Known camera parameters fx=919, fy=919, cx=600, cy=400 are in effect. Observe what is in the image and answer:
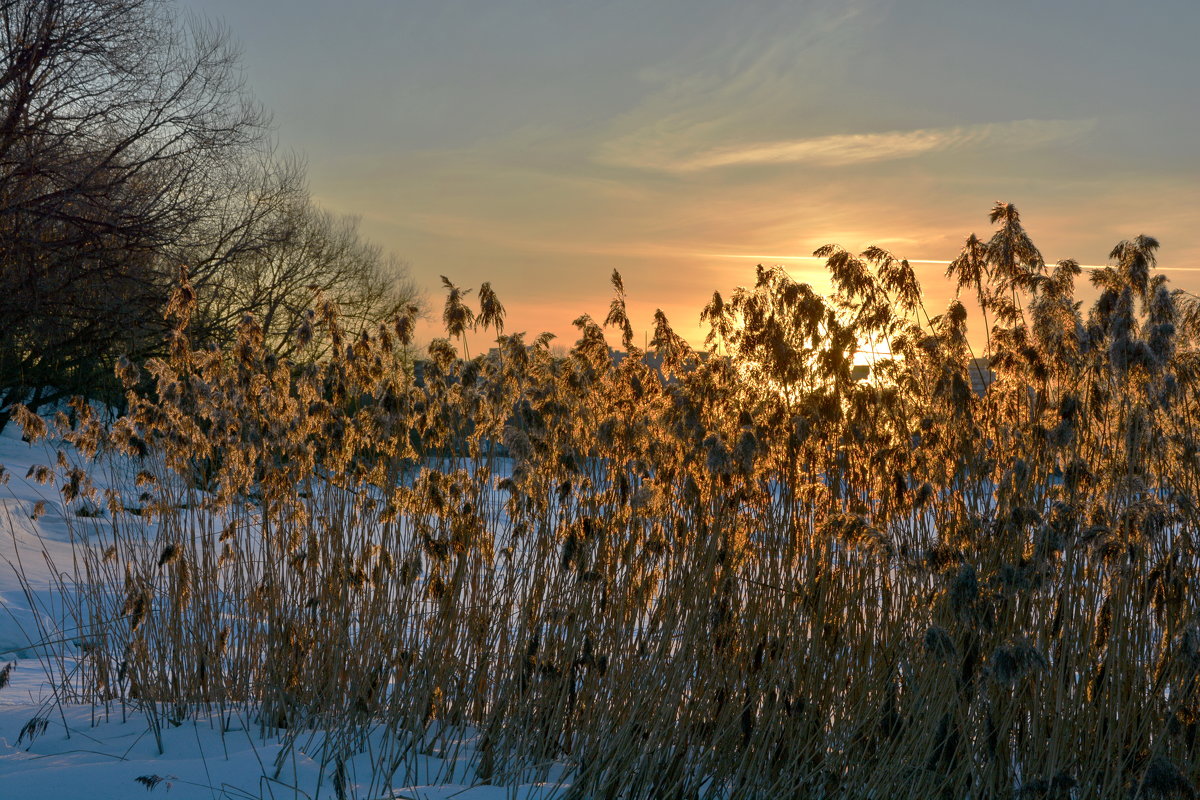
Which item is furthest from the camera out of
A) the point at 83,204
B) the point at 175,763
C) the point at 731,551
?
the point at 83,204

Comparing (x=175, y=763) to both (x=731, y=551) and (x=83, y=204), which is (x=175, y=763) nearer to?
(x=731, y=551)

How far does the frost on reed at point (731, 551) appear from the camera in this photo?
324 centimetres

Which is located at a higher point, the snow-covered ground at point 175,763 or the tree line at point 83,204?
the tree line at point 83,204

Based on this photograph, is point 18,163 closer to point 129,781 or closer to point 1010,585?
point 129,781

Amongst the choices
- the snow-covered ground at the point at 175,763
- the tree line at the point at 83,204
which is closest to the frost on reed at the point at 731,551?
the snow-covered ground at the point at 175,763

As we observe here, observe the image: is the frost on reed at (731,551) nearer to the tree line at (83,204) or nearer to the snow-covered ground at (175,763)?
the snow-covered ground at (175,763)

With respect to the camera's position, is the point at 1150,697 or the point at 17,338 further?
the point at 17,338

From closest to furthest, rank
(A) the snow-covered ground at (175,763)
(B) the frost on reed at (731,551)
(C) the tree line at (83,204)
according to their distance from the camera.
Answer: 1. (A) the snow-covered ground at (175,763)
2. (B) the frost on reed at (731,551)
3. (C) the tree line at (83,204)

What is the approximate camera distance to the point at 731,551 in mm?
3973

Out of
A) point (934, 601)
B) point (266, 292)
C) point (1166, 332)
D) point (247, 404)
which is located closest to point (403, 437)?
point (247, 404)

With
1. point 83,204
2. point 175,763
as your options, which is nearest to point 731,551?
point 175,763

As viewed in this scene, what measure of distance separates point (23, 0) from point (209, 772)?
1298cm

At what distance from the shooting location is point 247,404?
4180 millimetres

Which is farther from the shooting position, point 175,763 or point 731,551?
point 731,551
